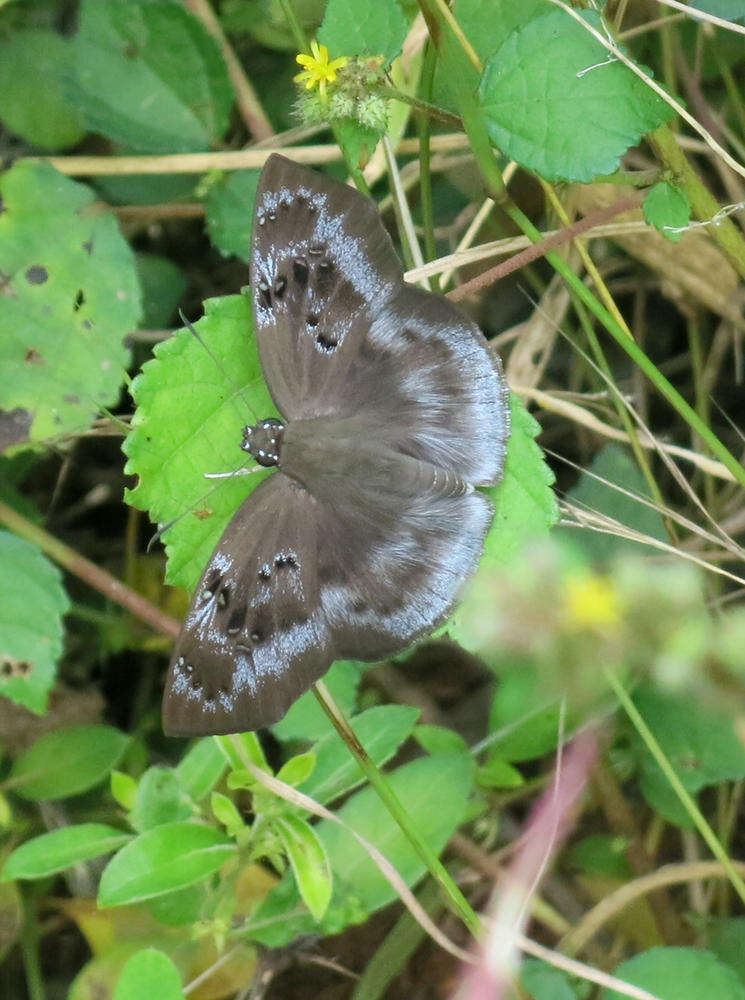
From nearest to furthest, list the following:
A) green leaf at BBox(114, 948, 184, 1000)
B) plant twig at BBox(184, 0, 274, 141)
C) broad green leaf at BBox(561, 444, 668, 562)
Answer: green leaf at BBox(114, 948, 184, 1000) → broad green leaf at BBox(561, 444, 668, 562) → plant twig at BBox(184, 0, 274, 141)

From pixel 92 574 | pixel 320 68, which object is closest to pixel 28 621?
pixel 92 574

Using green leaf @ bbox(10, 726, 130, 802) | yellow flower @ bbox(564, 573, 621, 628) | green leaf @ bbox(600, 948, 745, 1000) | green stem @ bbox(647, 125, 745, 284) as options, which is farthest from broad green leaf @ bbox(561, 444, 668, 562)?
yellow flower @ bbox(564, 573, 621, 628)

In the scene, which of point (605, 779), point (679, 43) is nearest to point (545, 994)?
point (605, 779)

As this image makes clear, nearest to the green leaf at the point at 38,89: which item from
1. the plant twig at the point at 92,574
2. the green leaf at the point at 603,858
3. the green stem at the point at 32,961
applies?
the plant twig at the point at 92,574

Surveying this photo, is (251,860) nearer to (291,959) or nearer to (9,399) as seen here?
(291,959)

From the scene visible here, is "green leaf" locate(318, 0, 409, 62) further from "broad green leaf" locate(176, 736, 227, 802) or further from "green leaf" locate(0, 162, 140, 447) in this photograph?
"broad green leaf" locate(176, 736, 227, 802)

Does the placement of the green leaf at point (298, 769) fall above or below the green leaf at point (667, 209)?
below

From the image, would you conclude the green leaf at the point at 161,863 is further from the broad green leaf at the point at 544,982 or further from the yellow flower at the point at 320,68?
the yellow flower at the point at 320,68

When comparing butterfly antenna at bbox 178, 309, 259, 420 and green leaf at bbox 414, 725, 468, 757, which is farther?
green leaf at bbox 414, 725, 468, 757
